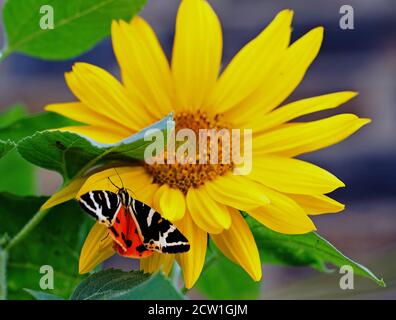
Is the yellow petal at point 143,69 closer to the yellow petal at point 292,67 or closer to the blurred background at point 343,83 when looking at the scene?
the yellow petal at point 292,67

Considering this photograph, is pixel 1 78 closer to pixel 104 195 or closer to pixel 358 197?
pixel 358 197

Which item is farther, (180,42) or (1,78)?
(1,78)

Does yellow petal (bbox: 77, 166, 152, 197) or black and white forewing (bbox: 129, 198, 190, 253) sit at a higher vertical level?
yellow petal (bbox: 77, 166, 152, 197)

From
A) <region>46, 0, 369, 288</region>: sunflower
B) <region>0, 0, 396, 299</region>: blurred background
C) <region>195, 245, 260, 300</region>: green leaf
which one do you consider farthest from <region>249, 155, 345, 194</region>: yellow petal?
<region>0, 0, 396, 299</region>: blurred background

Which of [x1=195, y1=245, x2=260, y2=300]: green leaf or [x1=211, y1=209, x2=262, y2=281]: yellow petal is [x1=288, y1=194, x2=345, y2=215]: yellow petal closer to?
[x1=211, y1=209, x2=262, y2=281]: yellow petal

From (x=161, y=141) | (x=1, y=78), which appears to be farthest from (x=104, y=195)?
(x=1, y=78)

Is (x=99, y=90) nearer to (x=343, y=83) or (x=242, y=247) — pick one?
(x=242, y=247)

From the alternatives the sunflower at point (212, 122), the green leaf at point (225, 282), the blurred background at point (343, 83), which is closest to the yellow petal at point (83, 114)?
the sunflower at point (212, 122)
